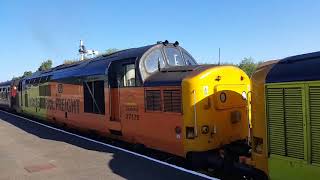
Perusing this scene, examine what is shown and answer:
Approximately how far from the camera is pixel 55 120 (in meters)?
19.4

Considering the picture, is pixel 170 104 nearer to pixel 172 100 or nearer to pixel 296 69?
pixel 172 100

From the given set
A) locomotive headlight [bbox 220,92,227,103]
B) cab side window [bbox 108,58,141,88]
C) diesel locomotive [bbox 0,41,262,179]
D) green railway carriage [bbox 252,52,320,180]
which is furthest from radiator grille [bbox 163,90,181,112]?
green railway carriage [bbox 252,52,320,180]

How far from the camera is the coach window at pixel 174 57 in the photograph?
11.8 metres

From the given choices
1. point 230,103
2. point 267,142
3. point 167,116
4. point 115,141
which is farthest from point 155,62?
point 267,142

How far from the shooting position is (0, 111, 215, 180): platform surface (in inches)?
359

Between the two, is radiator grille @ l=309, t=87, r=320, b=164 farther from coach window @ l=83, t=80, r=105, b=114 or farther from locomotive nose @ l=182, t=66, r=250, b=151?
coach window @ l=83, t=80, r=105, b=114

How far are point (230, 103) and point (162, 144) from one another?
188cm

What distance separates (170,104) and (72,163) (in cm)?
274

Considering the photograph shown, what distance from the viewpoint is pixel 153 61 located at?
1143 centimetres

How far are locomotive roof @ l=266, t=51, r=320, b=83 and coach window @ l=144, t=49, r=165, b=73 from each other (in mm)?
4828

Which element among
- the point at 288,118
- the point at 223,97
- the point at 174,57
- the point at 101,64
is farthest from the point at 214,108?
the point at 101,64

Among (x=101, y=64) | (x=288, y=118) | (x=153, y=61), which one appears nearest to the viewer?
(x=288, y=118)

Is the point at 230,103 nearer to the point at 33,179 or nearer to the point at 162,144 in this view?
the point at 162,144

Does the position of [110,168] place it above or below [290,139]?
below
